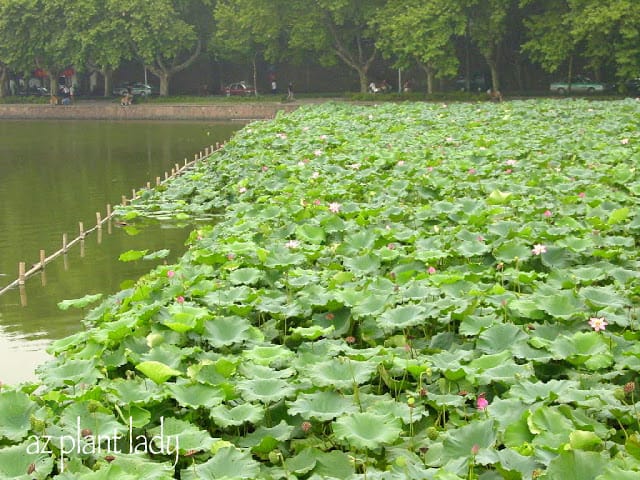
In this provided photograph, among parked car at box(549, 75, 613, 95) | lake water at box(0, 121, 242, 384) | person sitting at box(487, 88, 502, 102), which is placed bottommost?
lake water at box(0, 121, 242, 384)

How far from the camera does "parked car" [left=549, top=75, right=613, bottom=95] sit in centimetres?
3597

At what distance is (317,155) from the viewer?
43.8ft

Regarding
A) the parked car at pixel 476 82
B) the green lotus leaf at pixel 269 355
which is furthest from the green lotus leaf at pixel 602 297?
the parked car at pixel 476 82

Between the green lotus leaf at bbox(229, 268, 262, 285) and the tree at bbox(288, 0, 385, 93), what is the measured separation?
101 feet

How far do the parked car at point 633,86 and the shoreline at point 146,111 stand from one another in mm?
11291

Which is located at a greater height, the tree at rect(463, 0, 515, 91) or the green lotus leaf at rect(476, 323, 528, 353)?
the tree at rect(463, 0, 515, 91)

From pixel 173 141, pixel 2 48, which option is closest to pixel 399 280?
pixel 173 141

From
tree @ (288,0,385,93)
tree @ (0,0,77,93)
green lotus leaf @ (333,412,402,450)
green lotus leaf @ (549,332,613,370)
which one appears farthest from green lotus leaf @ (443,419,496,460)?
tree @ (0,0,77,93)

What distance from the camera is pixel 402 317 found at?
486 centimetres

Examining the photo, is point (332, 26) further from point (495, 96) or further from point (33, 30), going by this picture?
point (33, 30)

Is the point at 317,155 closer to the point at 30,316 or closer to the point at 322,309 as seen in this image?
the point at 30,316

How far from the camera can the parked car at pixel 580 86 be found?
3597cm

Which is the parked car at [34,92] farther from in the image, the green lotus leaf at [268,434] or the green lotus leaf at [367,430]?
the green lotus leaf at [367,430]

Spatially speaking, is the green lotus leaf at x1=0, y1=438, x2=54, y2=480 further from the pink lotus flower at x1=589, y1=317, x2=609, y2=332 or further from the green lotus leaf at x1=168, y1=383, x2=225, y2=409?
the pink lotus flower at x1=589, y1=317, x2=609, y2=332
